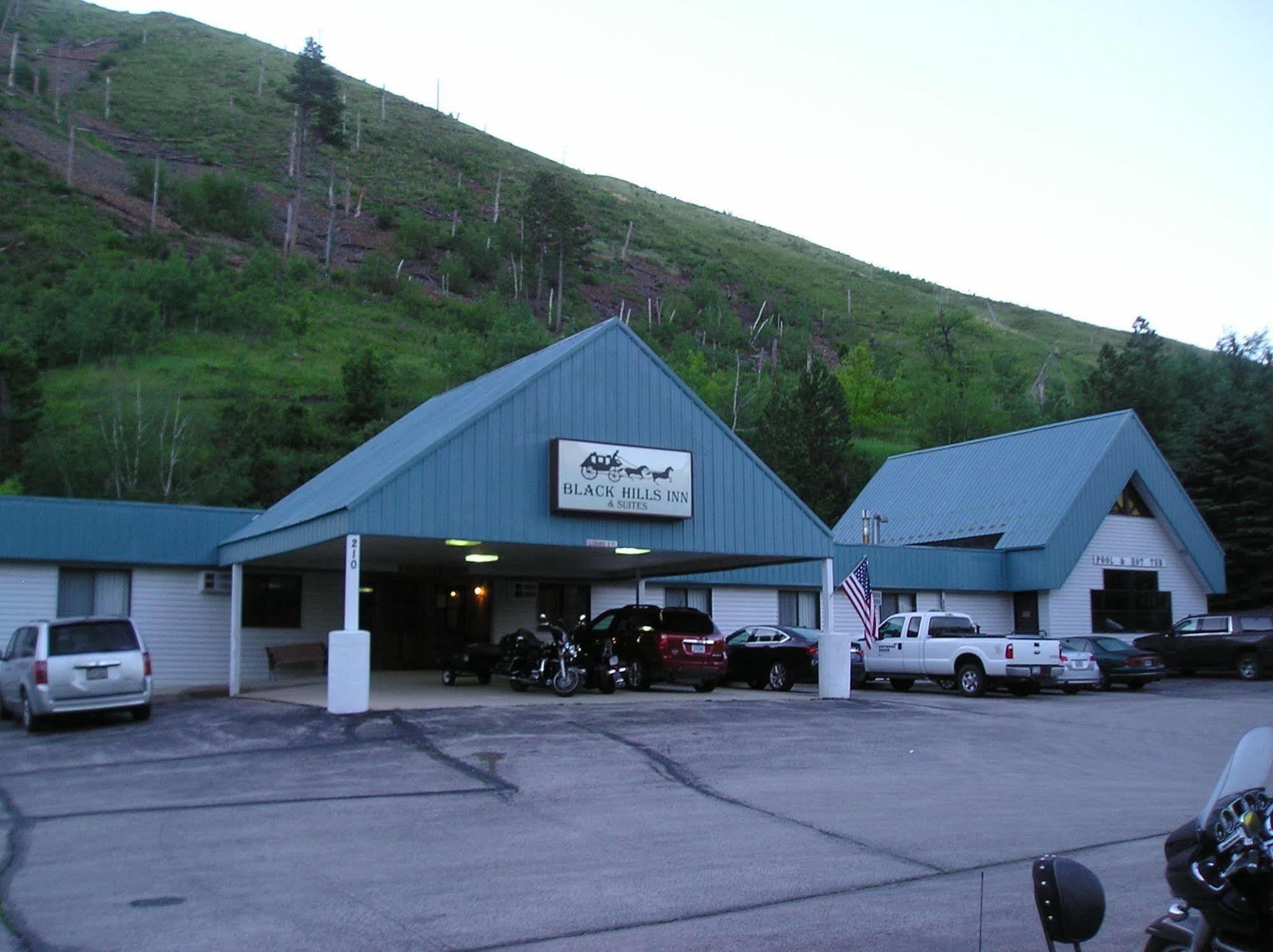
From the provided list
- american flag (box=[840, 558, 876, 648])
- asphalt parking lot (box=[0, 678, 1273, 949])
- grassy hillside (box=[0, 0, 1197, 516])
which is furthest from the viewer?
grassy hillside (box=[0, 0, 1197, 516])

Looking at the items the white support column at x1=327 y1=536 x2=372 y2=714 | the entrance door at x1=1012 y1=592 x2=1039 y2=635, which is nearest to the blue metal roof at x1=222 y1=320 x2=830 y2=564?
the white support column at x1=327 y1=536 x2=372 y2=714

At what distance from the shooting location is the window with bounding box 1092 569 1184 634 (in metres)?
38.0

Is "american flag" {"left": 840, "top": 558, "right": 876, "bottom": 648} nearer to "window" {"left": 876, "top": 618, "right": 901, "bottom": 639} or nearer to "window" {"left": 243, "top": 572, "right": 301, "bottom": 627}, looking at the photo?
"window" {"left": 876, "top": 618, "right": 901, "bottom": 639}

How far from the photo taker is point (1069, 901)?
4059 mm

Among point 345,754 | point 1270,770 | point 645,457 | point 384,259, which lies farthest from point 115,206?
point 1270,770

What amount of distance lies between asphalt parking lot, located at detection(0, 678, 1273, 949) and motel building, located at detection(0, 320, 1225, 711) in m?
3.71

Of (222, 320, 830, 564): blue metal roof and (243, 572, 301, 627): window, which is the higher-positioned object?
(222, 320, 830, 564): blue metal roof

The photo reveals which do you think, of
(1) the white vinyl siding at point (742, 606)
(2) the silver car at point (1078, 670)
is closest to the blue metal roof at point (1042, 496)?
(1) the white vinyl siding at point (742, 606)

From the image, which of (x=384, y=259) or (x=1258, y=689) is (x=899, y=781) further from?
(x=384, y=259)

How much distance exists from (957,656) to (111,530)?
60.2ft

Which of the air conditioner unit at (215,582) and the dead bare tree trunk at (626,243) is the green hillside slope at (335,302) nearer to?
the dead bare tree trunk at (626,243)

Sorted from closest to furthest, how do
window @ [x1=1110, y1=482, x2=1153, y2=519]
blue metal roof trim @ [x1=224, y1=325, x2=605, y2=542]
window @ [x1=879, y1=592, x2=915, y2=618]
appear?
blue metal roof trim @ [x1=224, y1=325, x2=605, y2=542] → window @ [x1=879, y1=592, x2=915, y2=618] → window @ [x1=1110, y1=482, x2=1153, y2=519]

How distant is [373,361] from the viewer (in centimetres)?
5597

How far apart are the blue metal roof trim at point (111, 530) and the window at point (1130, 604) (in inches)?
1023
